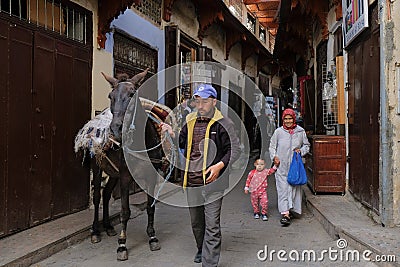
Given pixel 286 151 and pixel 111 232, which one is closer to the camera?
pixel 111 232

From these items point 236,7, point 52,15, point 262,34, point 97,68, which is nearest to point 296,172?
point 97,68

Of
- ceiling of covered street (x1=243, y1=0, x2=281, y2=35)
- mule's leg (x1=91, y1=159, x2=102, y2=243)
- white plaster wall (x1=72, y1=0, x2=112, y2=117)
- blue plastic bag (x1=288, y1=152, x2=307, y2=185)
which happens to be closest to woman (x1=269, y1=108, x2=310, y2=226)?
blue plastic bag (x1=288, y1=152, x2=307, y2=185)

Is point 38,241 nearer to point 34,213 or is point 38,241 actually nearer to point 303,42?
point 34,213

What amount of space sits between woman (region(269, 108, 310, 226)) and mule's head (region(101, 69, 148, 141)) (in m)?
2.76

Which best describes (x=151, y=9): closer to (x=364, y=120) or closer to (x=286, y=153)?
(x=286, y=153)

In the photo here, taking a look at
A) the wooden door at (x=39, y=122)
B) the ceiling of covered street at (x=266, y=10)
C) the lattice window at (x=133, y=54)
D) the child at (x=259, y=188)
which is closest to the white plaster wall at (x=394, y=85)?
the child at (x=259, y=188)

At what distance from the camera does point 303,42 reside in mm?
15391

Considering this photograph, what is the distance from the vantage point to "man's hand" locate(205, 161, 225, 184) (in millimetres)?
4441

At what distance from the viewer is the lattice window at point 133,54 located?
8.57 meters

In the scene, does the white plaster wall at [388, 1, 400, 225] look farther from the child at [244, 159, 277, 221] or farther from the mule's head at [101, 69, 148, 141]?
the mule's head at [101, 69, 148, 141]

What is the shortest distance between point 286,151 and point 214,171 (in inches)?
115

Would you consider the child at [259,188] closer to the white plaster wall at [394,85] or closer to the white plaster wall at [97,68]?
the white plaster wall at [394,85]

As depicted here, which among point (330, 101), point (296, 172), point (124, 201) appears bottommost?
point (124, 201)

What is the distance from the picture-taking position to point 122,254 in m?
5.22
